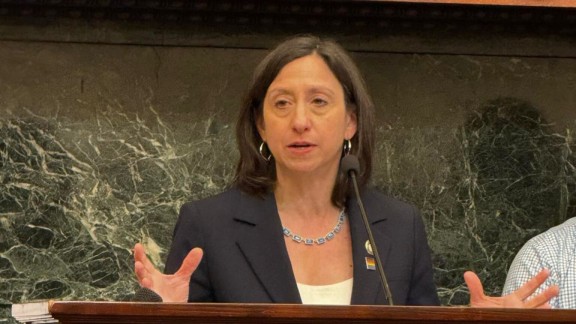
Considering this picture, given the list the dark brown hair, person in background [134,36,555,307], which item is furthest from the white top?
the dark brown hair

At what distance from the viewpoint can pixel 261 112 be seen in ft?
11.5

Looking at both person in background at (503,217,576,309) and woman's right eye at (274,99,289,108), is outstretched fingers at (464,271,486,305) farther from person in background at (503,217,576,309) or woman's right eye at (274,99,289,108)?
woman's right eye at (274,99,289,108)

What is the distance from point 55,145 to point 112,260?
1.43ft

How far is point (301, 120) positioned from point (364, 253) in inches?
15.5

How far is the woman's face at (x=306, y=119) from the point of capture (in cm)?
332

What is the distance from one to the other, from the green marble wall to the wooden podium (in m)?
1.85

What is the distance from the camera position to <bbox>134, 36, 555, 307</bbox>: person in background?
10.6 feet

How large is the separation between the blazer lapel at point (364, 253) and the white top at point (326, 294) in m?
0.05

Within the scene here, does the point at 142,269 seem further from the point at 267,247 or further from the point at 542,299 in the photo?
the point at 542,299

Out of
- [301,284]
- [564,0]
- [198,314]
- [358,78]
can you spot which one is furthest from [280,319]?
[564,0]

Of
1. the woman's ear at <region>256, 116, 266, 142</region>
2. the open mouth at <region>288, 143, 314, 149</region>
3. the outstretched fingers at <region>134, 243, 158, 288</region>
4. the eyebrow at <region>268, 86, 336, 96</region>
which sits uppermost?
the eyebrow at <region>268, 86, 336, 96</region>

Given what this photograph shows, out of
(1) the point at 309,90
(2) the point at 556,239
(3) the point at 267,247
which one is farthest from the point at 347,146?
(2) the point at 556,239

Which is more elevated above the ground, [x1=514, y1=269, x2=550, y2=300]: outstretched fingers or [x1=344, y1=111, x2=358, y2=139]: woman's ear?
[x1=344, y1=111, x2=358, y2=139]: woman's ear

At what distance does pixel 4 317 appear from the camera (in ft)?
13.4
